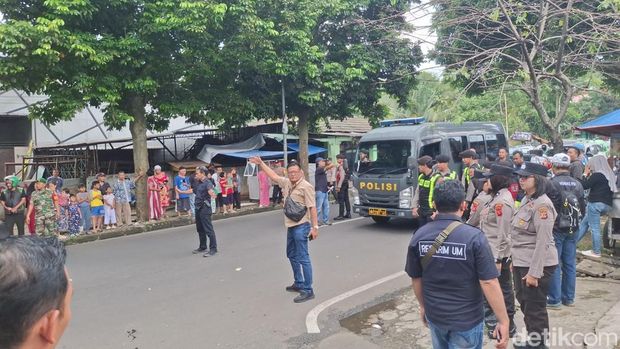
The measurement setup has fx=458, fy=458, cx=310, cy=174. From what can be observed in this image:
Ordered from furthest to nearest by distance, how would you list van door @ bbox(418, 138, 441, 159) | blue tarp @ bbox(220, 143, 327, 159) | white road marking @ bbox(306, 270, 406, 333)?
blue tarp @ bbox(220, 143, 327, 159) → van door @ bbox(418, 138, 441, 159) → white road marking @ bbox(306, 270, 406, 333)

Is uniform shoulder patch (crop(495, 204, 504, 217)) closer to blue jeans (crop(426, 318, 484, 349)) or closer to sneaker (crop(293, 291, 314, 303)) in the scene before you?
blue jeans (crop(426, 318, 484, 349))

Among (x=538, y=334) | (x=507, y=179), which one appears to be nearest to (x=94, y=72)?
(x=507, y=179)

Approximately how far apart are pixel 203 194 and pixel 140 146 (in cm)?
511

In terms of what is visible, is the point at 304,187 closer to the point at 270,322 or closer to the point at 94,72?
the point at 270,322

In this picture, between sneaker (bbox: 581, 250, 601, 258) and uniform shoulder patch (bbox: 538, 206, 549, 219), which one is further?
sneaker (bbox: 581, 250, 601, 258)

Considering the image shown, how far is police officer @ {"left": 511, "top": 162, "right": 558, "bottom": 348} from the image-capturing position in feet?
12.2

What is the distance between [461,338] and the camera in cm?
271

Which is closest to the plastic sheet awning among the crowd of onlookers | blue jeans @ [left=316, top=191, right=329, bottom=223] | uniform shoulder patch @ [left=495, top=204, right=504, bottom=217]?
the crowd of onlookers

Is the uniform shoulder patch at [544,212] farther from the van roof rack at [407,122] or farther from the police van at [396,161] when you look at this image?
the van roof rack at [407,122]

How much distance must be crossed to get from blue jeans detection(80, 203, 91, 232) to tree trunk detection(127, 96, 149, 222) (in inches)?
53.9

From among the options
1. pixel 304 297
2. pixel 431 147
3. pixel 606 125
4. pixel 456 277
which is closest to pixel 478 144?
pixel 431 147

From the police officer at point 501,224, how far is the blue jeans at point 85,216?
9.86m

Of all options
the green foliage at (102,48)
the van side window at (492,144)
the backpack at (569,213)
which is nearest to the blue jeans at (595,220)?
the backpack at (569,213)

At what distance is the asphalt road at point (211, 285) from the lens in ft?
15.3
